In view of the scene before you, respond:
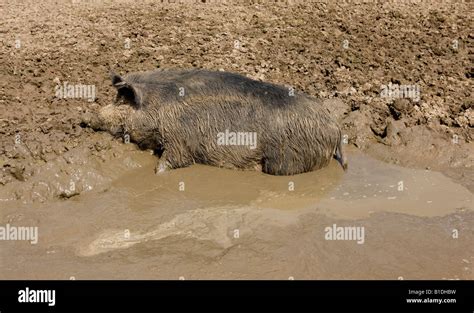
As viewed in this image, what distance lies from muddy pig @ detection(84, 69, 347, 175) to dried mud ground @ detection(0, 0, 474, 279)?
0.21 metres

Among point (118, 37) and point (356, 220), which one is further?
point (118, 37)

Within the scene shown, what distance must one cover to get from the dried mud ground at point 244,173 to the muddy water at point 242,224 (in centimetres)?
2

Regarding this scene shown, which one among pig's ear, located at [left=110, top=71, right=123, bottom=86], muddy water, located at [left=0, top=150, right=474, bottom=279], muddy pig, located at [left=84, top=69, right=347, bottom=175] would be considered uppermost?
pig's ear, located at [left=110, top=71, right=123, bottom=86]

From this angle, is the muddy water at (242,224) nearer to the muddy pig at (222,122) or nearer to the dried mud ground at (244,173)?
the dried mud ground at (244,173)

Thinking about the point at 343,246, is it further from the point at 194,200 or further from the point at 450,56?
the point at 450,56

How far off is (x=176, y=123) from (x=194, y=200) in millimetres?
1199

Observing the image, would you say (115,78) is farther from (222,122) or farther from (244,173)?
(244,173)

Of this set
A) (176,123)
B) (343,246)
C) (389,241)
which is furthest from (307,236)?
(176,123)

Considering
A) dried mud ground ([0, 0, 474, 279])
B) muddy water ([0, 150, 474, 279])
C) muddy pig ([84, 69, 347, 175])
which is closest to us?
muddy water ([0, 150, 474, 279])

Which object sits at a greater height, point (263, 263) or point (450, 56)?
point (450, 56)

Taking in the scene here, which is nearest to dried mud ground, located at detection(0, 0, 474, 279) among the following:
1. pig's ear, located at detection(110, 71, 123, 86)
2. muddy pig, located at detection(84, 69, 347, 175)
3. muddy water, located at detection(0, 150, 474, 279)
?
muddy water, located at detection(0, 150, 474, 279)

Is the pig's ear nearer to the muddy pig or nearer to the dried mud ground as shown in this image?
the muddy pig

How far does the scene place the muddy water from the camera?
514 cm
